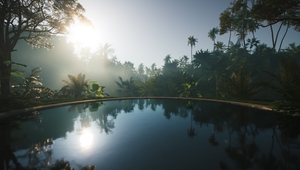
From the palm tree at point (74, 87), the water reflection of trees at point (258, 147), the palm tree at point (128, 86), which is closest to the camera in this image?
the water reflection of trees at point (258, 147)

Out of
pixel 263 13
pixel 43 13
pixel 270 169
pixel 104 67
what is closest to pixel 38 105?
pixel 43 13

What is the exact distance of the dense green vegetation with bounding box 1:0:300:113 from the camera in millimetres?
8242

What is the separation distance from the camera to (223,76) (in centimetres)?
1363

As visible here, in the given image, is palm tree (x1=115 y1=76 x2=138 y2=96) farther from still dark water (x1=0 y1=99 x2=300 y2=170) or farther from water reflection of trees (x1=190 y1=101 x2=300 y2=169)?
water reflection of trees (x1=190 y1=101 x2=300 y2=169)

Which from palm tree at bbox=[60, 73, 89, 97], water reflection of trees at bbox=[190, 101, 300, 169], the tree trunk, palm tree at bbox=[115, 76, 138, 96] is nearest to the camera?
water reflection of trees at bbox=[190, 101, 300, 169]

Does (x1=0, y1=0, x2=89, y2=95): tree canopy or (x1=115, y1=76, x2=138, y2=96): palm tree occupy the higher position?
(x1=0, y1=0, x2=89, y2=95): tree canopy

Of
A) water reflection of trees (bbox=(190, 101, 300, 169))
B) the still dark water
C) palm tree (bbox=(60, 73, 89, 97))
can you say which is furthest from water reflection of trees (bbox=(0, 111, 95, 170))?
palm tree (bbox=(60, 73, 89, 97))

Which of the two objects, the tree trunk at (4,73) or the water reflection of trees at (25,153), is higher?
the tree trunk at (4,73)

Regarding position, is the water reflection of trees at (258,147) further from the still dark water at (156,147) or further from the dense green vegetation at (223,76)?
the dense green vegetation at (223,76)

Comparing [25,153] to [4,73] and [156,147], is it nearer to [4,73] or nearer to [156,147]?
[156,147]

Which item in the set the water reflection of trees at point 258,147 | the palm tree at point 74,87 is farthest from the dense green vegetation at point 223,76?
the water reflection of trees at point 258,147

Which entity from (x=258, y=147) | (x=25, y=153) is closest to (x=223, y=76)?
(x=258, y=147)

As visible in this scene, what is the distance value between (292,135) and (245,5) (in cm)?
980

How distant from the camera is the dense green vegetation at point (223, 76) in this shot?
8.24 metres
